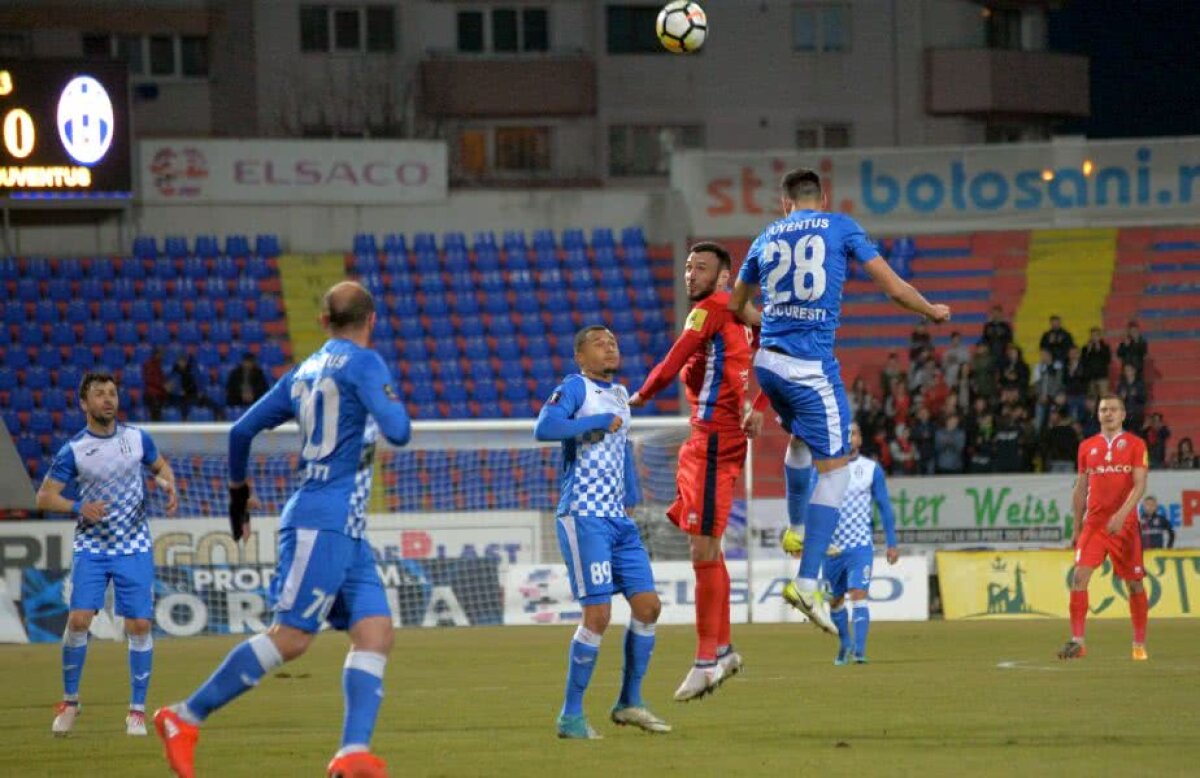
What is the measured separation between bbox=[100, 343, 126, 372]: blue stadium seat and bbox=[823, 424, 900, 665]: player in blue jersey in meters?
16.1

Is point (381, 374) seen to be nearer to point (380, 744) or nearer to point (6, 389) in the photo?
point (380, 744)

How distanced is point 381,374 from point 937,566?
1820 centimetres

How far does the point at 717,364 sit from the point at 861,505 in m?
7.41

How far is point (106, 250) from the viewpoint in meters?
34.2

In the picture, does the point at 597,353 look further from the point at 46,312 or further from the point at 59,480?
the point at 46,312

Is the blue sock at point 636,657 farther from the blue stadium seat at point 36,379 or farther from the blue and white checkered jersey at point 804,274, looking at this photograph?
the blue stadium seat at point 36,379

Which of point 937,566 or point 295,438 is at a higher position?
point 295,438

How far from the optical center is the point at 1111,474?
57.5 feet

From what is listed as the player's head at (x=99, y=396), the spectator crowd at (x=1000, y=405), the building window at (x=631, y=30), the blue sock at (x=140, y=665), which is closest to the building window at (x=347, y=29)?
the building window at (x=631, y=30)

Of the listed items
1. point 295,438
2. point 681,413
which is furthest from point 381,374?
point 681,413

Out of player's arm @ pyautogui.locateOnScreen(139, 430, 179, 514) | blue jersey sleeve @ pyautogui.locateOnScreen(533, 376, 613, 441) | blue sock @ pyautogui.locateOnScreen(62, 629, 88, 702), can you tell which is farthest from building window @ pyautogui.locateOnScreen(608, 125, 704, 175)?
blue jersey sleeve @ pyautogui.locateOnScreen(533, 376, 613, 441)

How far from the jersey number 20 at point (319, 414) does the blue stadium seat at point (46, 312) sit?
82.0 feet

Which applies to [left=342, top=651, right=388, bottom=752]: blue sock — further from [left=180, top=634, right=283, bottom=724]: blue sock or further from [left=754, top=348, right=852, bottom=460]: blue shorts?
[left=754, top=348, right=852, bottom=460]: blue shorts

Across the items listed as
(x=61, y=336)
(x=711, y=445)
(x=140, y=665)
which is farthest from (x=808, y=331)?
(x=61, y=336)
